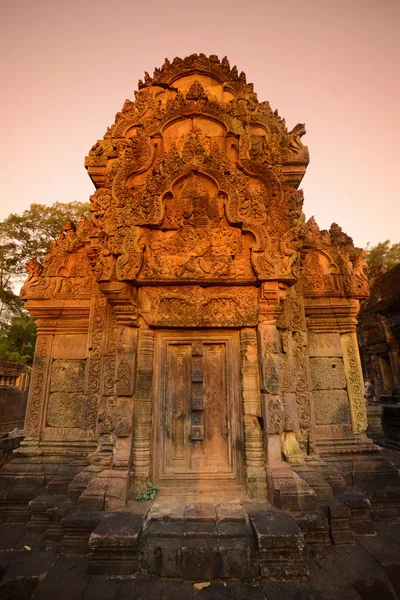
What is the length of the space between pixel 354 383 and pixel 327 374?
48 cm

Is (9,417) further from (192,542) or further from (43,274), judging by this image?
(192,542)

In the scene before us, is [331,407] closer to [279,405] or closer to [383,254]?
[279,405]

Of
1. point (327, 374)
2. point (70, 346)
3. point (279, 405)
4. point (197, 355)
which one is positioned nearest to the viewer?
point (279, 405)

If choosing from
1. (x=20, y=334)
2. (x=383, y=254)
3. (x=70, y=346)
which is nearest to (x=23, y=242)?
(x=20, y=334)

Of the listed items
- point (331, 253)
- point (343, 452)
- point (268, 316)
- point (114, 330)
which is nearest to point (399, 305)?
point (331, 253)

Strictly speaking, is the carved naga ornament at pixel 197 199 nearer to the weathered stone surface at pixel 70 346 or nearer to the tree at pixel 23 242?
the weathered stone surface at pixel 70 346

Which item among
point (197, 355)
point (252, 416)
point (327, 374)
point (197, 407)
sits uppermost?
point (197, 355)

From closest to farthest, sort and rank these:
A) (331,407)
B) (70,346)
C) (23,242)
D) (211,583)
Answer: (211,583) → (331,407) → (70,346) → (23,242)

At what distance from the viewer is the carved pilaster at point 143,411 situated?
403 centimetres

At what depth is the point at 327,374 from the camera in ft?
17.6

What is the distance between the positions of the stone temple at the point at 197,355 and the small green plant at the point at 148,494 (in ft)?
0.36

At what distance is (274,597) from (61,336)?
4.77m

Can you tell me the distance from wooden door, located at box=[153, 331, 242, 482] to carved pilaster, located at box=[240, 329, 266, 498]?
0.56 feet

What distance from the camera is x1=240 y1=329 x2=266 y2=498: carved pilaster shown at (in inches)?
157
